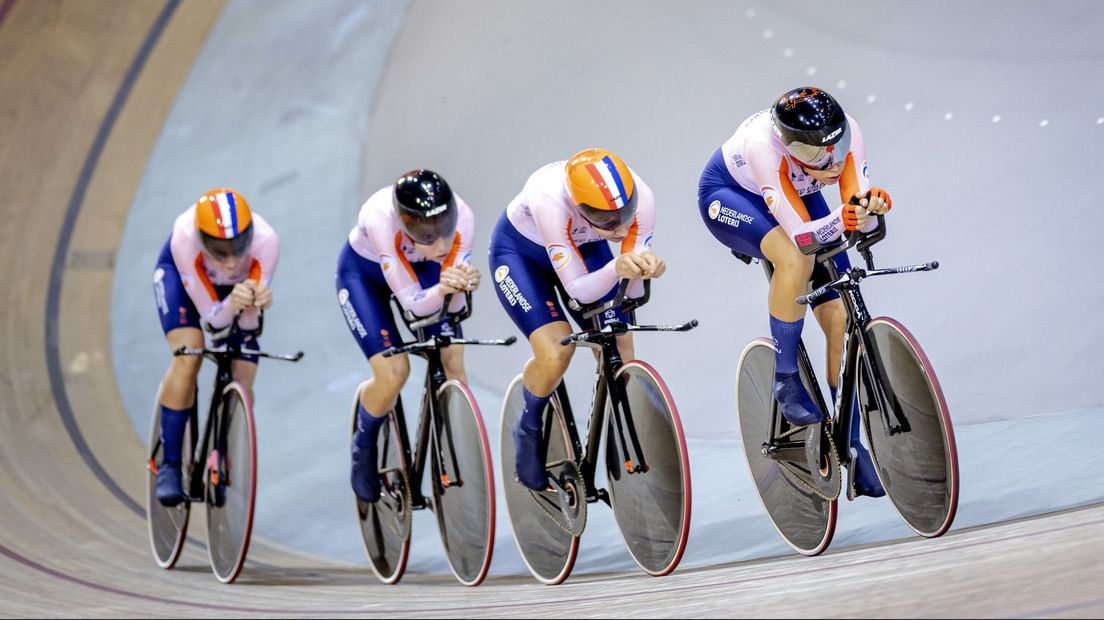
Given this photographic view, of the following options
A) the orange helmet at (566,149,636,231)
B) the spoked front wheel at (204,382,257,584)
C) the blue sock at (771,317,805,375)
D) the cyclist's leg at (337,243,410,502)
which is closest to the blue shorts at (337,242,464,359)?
the cyclist's leg at (337,243,410,502)

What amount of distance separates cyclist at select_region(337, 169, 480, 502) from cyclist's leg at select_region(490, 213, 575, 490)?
0.38 ft

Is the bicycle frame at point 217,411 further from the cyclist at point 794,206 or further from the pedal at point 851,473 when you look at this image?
the pedal at point 851,473

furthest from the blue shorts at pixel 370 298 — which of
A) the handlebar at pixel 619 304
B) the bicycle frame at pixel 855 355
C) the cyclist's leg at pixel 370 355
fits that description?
the bicycle frame at pixel 855 355

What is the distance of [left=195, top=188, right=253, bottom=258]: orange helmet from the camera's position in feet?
13.9

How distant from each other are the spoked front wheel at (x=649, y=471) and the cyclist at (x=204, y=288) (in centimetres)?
156

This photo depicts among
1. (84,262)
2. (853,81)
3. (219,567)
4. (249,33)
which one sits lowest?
(219,567)

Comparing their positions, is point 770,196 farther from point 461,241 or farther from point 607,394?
point 461,241

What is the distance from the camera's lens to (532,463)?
375 cm

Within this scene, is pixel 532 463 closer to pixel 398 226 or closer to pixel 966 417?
pixel 398 226

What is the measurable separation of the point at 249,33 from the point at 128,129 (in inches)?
44.7

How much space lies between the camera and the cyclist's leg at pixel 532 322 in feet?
11.8

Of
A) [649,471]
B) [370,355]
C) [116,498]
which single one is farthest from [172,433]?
[649,471]

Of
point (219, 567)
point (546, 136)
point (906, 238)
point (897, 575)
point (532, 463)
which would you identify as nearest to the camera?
point (897, 575)

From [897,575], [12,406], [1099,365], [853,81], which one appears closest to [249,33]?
[12,406]
